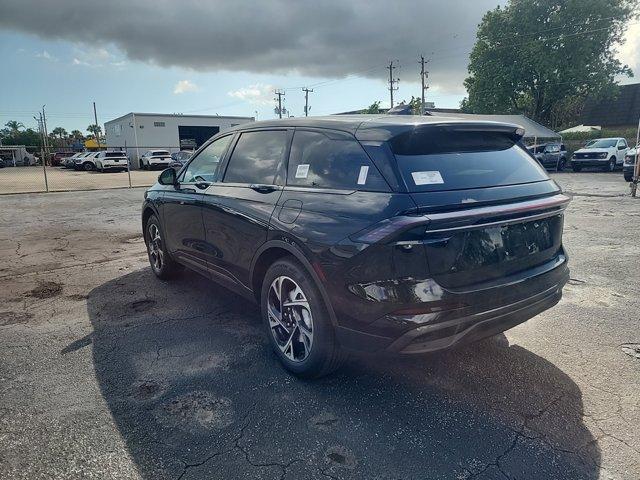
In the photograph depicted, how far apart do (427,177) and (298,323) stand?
1.31 meters

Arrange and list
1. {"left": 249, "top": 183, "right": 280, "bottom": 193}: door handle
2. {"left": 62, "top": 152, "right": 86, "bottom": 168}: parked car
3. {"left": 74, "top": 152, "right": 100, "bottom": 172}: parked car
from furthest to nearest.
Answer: {"left": 62, "top": 152, "right": 86, "bottom": 168}: parked car → {"left": 74, "top": 152, "right": 100, "bottom": 172}: parked car → {"left": 249, "top": 183, "right": 280, "bottom": 193}: door handle

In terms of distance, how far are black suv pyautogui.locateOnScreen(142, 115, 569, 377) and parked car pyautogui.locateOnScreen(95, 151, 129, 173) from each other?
115ft

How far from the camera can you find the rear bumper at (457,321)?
2.40 metres

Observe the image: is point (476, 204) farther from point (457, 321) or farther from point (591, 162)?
point (591, 162)

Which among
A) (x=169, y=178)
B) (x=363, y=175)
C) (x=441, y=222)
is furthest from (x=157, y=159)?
(x=441, y=222)

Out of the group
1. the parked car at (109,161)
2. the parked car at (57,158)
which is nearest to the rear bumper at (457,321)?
the parked car at (109,161)

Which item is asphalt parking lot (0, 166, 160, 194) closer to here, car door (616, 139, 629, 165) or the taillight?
the taillight

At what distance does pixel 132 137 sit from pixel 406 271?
4984 cm

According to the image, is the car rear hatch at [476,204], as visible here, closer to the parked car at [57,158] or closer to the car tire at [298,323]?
the car tire at [298,323]

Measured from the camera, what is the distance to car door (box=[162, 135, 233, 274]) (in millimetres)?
4176

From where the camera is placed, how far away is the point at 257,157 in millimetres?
3637

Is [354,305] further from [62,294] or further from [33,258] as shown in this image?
[33,258]

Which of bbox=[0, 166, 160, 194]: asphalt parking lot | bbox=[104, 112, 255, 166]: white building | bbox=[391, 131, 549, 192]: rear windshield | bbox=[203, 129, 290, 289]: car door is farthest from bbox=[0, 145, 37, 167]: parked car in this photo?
bbox=[391, 131, 549, 192]: rear windshield

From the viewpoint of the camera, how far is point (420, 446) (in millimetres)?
2379
